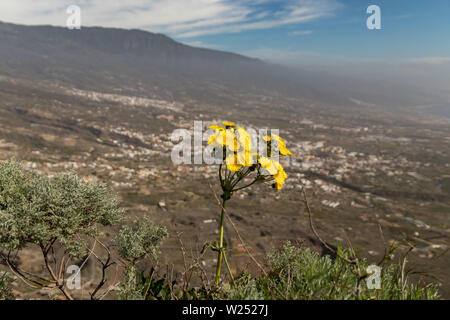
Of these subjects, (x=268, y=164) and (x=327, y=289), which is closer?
(x=268, y=164)

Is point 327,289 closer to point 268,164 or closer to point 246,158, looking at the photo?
point 268,164

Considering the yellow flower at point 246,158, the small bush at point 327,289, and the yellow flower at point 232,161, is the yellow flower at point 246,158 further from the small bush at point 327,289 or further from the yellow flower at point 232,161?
the small bush at point 327,289

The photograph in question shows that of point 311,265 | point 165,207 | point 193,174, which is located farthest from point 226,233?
point 193,174

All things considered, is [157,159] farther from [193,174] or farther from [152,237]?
[152,237]

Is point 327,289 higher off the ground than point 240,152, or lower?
lower

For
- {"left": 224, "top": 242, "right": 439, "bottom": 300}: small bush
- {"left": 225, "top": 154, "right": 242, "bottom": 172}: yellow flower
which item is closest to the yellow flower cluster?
{"left": 225, "top": 154, "right": 242, "bottom": 172}: yellow flower

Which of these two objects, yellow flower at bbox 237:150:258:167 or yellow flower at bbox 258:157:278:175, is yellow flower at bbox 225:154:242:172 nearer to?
yellow flower at bbox 237:150:258:167

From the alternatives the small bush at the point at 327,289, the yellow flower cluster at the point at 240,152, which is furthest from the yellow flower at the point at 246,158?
the small bush at the point at 327,289

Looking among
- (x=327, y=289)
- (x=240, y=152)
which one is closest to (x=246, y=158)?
Result: (x=240, y=152)

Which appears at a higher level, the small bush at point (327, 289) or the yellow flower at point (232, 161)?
the yellow flower at point (232, 161)

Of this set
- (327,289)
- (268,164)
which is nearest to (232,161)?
(268,164)

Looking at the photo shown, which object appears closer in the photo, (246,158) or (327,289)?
(246,158)

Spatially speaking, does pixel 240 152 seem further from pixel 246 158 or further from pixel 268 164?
pixel 268 164
